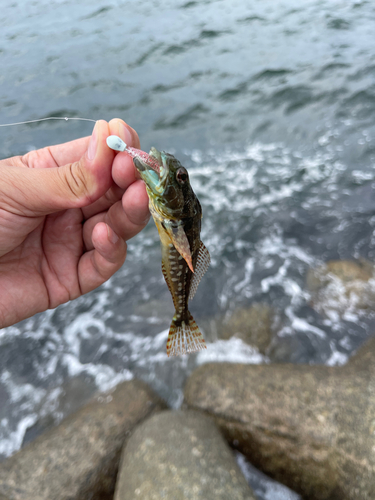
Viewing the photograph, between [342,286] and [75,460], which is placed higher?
[75,460]

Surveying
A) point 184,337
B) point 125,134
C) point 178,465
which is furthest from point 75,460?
point 125,134

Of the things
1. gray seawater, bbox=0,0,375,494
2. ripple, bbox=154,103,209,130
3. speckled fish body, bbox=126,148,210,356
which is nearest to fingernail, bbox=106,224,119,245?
speckled fish body, bbox=126,148,210,356

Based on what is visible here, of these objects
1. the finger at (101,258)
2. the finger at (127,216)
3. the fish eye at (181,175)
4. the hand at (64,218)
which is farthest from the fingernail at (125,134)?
the finger at (101,258)

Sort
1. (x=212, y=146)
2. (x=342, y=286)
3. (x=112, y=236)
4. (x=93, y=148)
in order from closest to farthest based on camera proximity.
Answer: (x=93, y=148)
(x=112, y=236)
(x=342, y=286)
(x=212, y=146)

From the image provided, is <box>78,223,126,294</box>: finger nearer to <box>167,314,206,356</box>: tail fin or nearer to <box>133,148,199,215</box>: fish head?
<box>133,148,199,215</box>: fish head

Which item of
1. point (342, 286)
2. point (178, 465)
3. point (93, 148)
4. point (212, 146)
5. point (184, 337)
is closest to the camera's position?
point (93, 148)

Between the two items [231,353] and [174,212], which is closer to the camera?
[174,212]

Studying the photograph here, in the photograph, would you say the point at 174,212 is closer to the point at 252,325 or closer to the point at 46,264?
the point at 46,264

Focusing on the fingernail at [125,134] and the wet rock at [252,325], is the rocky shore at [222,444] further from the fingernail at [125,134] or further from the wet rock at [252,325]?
the fingernail at [125,134]

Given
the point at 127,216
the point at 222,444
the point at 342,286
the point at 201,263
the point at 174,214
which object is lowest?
the point at 342,286
